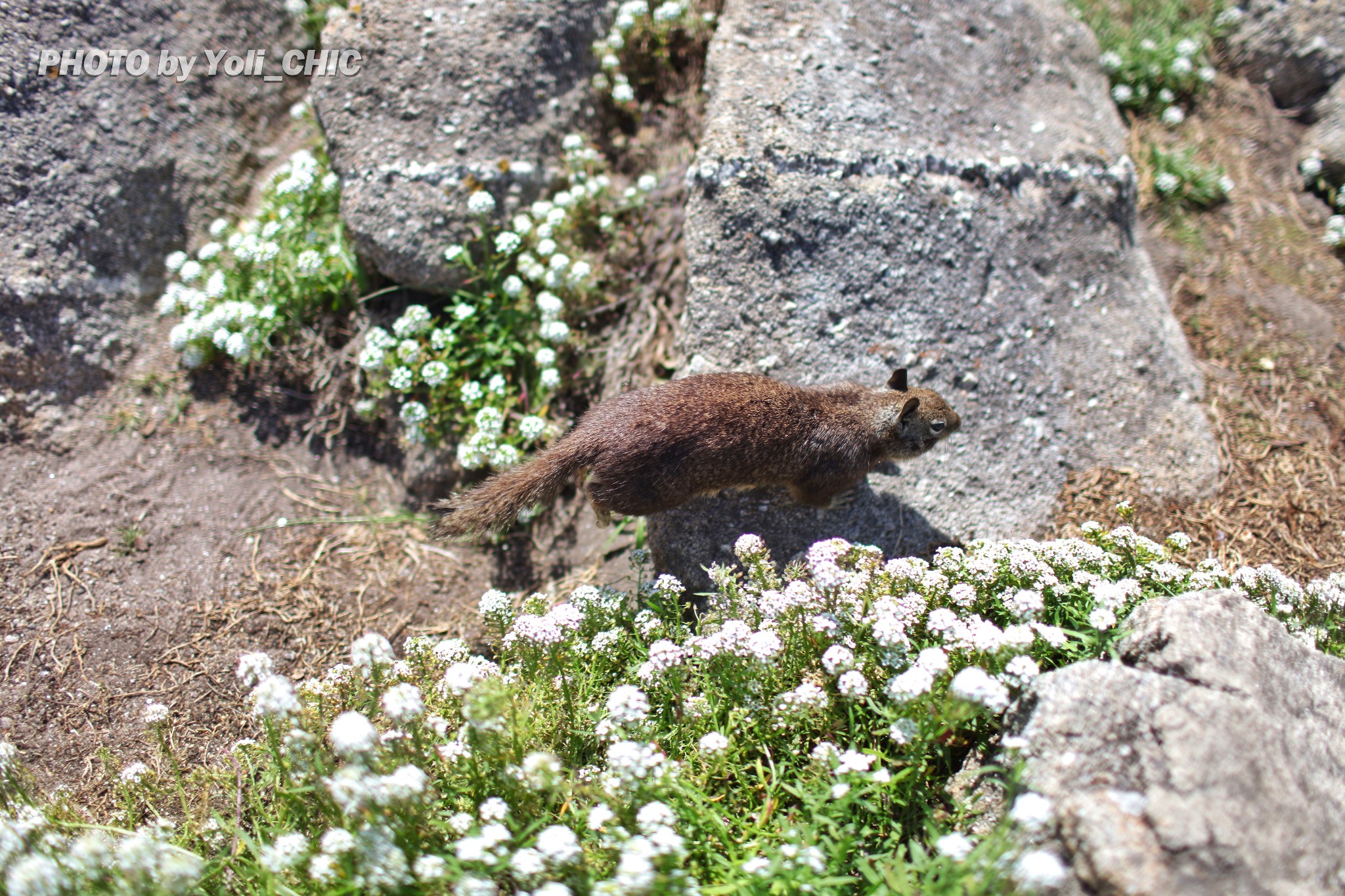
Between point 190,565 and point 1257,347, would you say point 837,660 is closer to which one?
point 190,565

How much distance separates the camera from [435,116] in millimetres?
4641

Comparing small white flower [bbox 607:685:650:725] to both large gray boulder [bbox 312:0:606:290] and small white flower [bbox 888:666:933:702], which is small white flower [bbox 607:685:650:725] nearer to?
small white flower [bbox 888:666:933:702]

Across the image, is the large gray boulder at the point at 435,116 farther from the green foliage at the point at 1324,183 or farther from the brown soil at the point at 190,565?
the green foliage at the point at 1324,183

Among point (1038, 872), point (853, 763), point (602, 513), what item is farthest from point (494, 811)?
point (602, 513)

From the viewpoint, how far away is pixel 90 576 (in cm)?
397

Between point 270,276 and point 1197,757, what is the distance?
16.8 ft

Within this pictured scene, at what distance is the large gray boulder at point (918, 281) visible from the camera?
4.23 meters

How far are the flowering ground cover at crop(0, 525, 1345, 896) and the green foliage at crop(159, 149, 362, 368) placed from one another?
233 cm

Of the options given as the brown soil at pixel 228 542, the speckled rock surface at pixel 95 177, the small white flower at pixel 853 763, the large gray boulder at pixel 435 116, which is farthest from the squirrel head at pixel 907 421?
the speckled rock surface at pixel 95 177

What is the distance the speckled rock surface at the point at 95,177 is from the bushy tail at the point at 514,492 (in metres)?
2.69

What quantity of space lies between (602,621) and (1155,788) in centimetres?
200

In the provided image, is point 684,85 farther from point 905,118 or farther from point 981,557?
point 981,557

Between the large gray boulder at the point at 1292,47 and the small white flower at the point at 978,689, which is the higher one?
the large gray boulder at the point at 1292,47

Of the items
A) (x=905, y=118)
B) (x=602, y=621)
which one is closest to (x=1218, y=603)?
(x=602, y=621)
